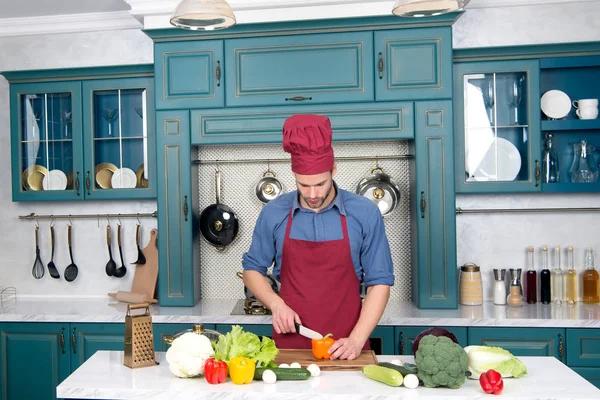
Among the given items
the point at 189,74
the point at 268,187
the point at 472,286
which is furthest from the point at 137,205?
the point at 472,286

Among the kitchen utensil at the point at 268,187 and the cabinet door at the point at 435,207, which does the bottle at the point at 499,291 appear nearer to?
the cabinet door at the point at 435,207

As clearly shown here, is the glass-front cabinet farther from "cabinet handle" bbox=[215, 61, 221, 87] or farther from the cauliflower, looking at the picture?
the cauliflower

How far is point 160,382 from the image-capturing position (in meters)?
2.32

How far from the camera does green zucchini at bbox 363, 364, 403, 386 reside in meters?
2.22

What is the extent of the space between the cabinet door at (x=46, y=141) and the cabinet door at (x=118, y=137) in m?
0.09

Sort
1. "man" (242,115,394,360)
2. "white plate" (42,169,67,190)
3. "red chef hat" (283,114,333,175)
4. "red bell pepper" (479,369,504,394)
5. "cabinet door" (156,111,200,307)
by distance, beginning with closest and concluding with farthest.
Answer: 1. "red bell pepper" (479,369,504,394)
2. "red chef hat" (283,114,333,175)
3. "man" (242,115,394,360)
4. "cabinet door" (156,111,200,307)
5. "white plate" (42,169,67,190)

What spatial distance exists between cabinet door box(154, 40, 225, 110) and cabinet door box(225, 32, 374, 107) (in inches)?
3.2

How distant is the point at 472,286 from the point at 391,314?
628 mm

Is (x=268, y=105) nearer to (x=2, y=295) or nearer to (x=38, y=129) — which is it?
(x=38, y=129)

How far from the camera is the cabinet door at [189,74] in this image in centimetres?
427

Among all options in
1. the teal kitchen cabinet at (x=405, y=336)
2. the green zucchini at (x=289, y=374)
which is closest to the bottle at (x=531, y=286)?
the teal kitchen cabinet at (x=405, y=336)

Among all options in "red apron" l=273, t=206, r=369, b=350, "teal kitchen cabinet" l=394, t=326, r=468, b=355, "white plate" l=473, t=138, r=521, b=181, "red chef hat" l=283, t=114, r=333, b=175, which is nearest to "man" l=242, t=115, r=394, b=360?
"red apron" l=273, t=206, r=369, b=350

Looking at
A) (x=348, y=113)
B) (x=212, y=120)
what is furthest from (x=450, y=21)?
(x=212, y=120)

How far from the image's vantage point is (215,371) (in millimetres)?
2279
